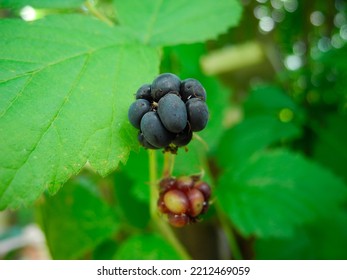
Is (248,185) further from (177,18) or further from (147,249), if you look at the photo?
(177,18)

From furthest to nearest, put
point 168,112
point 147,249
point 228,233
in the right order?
1. point 228,233
2. point 147,249
3. point 168,112

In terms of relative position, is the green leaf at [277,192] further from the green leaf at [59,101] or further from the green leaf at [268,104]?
the green leaf at [59,101]

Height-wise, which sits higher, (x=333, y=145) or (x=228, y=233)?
(x=333, y=145)

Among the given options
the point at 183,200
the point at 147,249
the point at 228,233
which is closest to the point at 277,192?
the point at 228,233

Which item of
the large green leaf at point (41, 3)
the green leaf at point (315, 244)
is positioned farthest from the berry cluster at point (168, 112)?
the green leaf at point (315, 244)

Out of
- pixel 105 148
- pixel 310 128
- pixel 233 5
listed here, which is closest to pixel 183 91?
pixel 105 148

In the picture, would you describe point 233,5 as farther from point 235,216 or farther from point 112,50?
point 235,216
